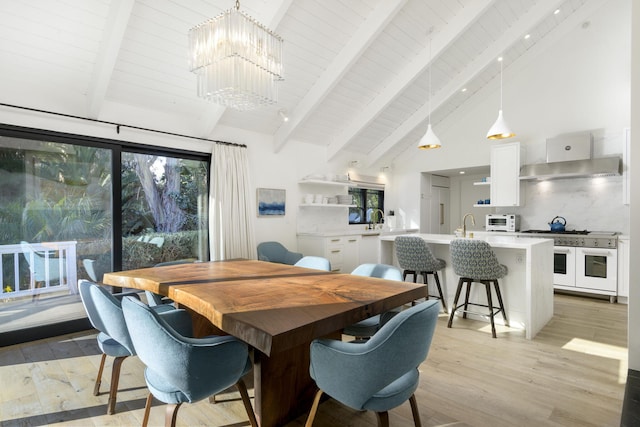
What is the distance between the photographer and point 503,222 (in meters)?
5.70

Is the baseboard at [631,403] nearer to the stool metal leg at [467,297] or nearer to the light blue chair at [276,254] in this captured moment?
the stool metal leg at [467,297]

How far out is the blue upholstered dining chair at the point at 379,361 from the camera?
1309 millimetres

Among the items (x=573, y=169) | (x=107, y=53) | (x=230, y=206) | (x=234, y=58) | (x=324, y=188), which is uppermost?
(x=107, y=53)

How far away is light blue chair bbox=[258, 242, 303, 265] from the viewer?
4.71 metres

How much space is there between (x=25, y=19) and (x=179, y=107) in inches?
61.5

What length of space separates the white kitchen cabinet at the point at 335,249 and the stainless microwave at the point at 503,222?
91.4 inches

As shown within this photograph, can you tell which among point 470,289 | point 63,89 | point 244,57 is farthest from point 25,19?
point 470,289

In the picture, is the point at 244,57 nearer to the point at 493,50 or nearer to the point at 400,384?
the point at 400,384

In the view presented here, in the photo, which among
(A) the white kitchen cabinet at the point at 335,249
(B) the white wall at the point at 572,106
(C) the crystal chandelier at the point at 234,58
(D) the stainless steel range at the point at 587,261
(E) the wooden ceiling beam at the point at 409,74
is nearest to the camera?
(C) the crystal chandelier at the point at 234,58

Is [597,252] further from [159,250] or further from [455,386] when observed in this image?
[159,250]

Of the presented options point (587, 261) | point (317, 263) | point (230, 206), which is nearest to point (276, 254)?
point (230, 206)

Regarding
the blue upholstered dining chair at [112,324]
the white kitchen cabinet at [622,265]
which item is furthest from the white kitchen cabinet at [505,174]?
the blue upholstered dining chair at [112,324]

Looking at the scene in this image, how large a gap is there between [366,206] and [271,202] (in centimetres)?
263

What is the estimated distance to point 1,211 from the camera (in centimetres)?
313
